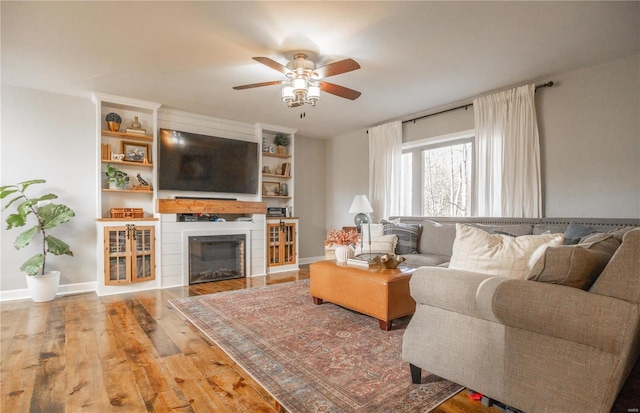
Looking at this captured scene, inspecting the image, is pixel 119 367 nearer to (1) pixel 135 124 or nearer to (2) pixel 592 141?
(1) pixel 135 124

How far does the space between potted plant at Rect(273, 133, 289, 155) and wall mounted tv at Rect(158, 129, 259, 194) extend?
49 cm

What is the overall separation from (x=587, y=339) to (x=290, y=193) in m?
4.81

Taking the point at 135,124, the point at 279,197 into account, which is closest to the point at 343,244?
the point at 279,197

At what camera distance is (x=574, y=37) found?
2.63m

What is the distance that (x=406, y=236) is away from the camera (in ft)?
13.4

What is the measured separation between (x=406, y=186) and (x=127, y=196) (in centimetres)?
411

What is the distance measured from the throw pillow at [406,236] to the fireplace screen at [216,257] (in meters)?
2.28

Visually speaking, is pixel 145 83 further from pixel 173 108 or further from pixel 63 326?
pixel 63 326

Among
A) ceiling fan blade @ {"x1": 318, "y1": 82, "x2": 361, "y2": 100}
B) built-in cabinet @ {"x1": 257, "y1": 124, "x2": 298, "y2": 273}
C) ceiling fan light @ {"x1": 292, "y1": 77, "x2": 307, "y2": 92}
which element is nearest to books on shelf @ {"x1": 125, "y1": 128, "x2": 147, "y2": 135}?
built-in cabinet @ {"x1": 257, "y1": 124, "x2": 298, "y2": 273}

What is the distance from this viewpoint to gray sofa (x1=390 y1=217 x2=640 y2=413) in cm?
114

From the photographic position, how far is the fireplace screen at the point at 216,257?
4477mm

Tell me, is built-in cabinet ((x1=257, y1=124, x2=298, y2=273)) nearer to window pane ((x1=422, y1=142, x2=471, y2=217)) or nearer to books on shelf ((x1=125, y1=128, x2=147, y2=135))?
books on shelf ((x1=125, y1=128, x2=147, y2=135))

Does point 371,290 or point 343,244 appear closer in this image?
point 371,290

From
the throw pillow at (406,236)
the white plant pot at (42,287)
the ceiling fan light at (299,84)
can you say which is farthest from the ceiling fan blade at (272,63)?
Result: the white plant pot at (42,287)
